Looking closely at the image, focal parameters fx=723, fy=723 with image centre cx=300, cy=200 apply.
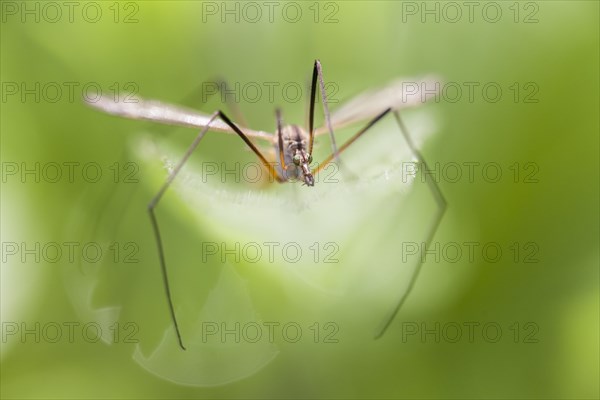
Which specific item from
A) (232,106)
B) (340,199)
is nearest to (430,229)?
(340,199)

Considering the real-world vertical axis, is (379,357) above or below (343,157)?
below

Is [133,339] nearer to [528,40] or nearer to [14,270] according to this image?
[14,270]

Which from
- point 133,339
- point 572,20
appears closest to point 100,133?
point 133,339

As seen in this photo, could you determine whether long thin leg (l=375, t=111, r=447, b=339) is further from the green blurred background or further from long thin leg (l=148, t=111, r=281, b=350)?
long thin leg (l=148, t=111, r=281, b=350)

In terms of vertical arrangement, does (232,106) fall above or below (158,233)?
above

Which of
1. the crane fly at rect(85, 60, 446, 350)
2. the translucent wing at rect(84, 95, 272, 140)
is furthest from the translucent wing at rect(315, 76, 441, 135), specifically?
the translucent wing at rect(84, 95, 272, 140)

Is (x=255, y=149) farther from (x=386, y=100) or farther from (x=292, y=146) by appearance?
(x=386, y=100)

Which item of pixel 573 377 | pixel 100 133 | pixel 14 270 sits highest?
pixel 100 133
